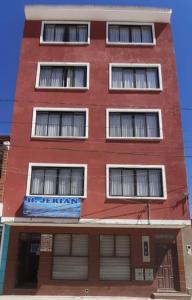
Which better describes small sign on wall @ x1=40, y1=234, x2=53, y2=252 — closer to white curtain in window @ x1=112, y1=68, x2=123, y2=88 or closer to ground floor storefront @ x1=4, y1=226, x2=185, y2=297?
ground floor storefront @ x1=4, y1=226, x2=185, y2=297

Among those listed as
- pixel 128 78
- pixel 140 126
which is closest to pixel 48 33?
pixel 128 78

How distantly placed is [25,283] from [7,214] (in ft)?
14.4

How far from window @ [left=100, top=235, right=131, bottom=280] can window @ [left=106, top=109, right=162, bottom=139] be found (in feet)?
19.5

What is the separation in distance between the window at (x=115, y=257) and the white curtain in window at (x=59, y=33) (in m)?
13.2

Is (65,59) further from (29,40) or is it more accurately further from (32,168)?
(32,168)

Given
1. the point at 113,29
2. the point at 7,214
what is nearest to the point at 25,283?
the point at 7,214

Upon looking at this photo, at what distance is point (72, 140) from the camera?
21.8 m

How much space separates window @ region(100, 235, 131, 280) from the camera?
2027 centimetres

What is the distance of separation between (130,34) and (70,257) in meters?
15.0

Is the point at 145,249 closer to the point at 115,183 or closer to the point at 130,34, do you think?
the point at 115,183

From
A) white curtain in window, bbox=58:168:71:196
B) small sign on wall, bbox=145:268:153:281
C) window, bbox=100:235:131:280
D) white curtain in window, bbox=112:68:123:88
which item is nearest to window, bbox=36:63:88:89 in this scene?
white curtain in window, bbox=112:68:123:88

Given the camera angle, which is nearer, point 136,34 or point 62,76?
point 62,76

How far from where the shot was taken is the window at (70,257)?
2030cm

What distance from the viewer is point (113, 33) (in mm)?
25016
